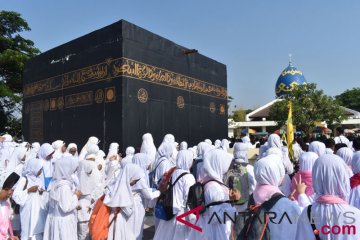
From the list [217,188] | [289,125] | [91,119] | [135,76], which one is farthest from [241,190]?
[91,119]

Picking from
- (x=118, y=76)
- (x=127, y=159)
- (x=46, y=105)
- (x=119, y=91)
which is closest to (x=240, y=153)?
(x=127, y=159)

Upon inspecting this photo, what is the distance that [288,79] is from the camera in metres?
28.2

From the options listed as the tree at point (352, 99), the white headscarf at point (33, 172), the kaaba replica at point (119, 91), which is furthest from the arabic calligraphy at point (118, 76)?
the tree at point (352, 99)

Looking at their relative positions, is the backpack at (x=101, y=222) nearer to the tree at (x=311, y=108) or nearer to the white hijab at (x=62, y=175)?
the white hijab at (x=62, y=175)

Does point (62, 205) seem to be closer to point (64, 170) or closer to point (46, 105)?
point (64, 170)

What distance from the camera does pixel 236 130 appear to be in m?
33.7

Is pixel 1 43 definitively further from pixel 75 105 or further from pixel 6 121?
pixel 75 105

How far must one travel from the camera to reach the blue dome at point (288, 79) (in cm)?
2800

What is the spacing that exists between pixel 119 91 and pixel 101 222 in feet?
17.4

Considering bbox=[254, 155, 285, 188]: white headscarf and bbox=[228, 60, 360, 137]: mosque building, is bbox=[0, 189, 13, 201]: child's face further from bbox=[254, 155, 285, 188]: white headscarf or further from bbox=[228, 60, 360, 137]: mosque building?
bbox=[228, 60, 360, 137]: mosque building

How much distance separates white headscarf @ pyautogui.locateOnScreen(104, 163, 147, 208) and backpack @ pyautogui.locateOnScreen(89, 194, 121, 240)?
0.08 metres

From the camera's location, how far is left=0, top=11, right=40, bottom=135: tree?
17797mm

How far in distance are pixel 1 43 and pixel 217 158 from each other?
65.2 ft

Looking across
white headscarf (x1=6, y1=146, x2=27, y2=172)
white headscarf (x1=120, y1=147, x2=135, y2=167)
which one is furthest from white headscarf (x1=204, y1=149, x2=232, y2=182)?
white headscarf (x1=6, y1=146, x2=27, y2=172)
